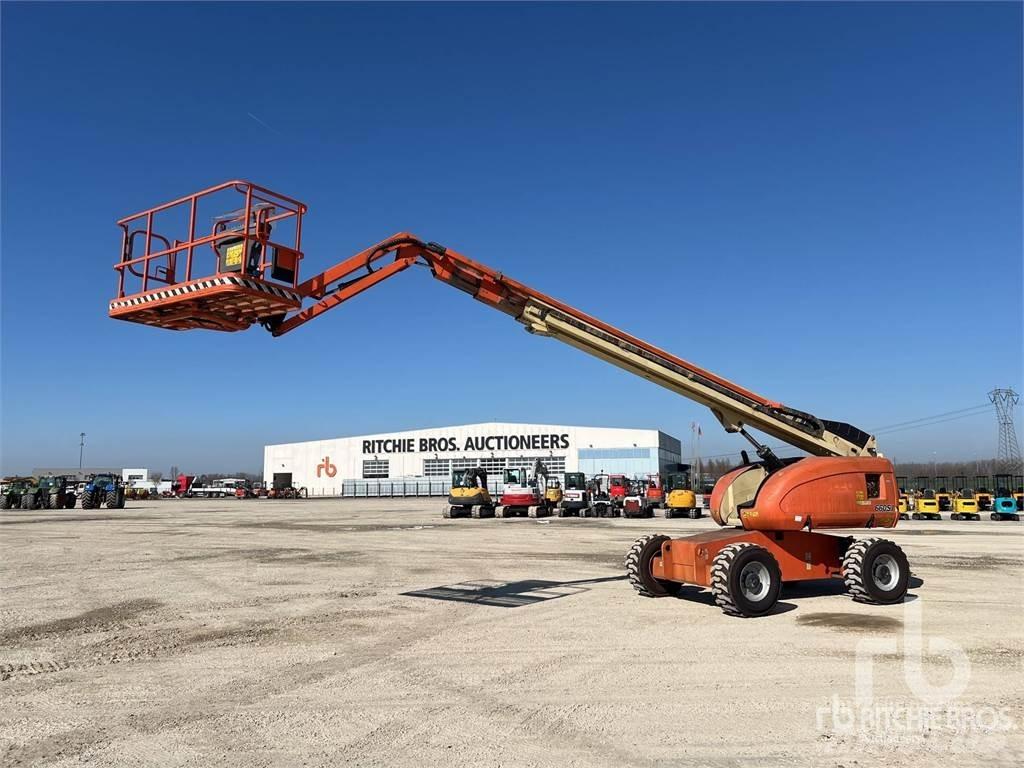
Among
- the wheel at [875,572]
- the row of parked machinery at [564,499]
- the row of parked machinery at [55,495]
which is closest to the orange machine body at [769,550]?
the wheel at [875,572]

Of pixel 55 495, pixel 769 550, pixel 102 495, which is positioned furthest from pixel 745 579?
pixel 55 495

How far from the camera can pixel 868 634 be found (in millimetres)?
10180

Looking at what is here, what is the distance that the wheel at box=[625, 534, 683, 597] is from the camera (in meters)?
13.3

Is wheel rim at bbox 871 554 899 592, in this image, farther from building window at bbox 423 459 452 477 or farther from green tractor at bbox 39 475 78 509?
building window at bbox 423 459 452 477

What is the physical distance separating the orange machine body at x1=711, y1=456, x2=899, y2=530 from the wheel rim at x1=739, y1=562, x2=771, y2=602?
72cm

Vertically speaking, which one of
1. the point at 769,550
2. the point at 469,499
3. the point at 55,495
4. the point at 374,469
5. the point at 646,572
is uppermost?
the point at 374,469

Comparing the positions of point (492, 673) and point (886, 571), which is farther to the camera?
point (886, 571)

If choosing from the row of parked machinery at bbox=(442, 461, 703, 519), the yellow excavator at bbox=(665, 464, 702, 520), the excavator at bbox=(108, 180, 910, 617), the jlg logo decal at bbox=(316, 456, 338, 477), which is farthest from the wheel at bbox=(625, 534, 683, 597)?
the jlg logo decal at bbox=(316, 456, 338, 477)

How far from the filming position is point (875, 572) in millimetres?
12680

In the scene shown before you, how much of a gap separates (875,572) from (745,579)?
2790mm

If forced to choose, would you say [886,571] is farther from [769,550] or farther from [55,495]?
[55,495]

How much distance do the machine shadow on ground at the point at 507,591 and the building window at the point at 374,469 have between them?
80.2 m

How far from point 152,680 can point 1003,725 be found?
8777 mm

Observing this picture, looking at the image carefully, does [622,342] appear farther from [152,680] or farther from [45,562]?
[45,562]
